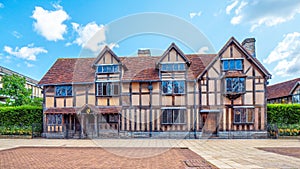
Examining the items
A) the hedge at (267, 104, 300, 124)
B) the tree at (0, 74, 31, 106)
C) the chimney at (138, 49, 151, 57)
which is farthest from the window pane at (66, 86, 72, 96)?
the hedge at (267, 104, 300, 124)

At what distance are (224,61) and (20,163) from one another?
50.8 feet

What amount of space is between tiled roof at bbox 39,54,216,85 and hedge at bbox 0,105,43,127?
269cm

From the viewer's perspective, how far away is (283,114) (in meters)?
19.3

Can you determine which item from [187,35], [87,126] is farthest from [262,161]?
[87,126]

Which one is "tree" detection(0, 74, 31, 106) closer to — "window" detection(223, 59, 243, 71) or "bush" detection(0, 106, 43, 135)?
"bush" detection(0, 106, 43, 135)

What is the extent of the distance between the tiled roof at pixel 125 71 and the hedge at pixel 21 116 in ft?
8.83

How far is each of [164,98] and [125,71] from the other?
4.02 meters

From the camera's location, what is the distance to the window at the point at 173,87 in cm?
1919

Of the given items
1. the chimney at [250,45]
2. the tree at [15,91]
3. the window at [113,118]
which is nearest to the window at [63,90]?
the window at [113,118]

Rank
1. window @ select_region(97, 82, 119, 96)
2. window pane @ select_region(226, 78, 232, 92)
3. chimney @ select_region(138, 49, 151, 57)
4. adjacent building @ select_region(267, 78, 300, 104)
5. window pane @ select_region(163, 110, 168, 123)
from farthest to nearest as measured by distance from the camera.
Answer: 1. adjacent building @ select_region(267, 78, 300, 104)
2. chimney @ select_region(138, 49, 151, 57)
3. window @ select_region(97, 82, 119, 96)
4. window pane @ select_region(163, 110, 168, 123)
5. window pane @ select_region(226, 78, 232, 92)

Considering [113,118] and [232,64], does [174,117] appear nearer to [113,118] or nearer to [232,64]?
[113,118]

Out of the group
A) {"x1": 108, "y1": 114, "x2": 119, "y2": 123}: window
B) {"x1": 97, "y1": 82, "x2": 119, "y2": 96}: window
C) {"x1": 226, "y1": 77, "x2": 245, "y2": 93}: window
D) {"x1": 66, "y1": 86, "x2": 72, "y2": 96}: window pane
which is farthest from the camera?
{"x1": 66, "y1": 86, "x2": 72, "y2": 96}: window pane

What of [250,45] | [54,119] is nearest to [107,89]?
[54,119]

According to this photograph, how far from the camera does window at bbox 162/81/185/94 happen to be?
63.0ft
